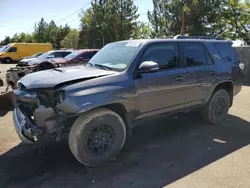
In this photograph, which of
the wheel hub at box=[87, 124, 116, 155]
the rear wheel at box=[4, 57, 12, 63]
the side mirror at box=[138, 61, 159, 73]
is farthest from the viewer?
the rear wheel at box=[4, 57, 12, 63]

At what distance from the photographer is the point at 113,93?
348 centimetres

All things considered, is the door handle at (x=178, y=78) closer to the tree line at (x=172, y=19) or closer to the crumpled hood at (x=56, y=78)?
the crumpled hood at (x=56, y=78)

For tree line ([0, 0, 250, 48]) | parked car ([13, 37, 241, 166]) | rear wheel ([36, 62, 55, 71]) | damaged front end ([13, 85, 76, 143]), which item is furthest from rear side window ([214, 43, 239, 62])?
tree line ([0, 0, 250, 48])

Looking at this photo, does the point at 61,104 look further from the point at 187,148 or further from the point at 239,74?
the point at 239,74

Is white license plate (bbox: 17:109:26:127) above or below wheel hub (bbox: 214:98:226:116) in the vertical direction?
above

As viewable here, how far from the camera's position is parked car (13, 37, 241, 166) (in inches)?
127

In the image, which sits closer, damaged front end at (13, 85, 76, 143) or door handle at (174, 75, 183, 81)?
damaged front end at (13, 85, 76, 143)

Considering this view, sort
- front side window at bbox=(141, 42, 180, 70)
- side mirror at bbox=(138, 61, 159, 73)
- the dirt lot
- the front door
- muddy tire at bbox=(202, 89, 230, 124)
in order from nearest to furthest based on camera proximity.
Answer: the dirt lot, side mirror at bbox=(138, 61, 159, 73), the front door, front side window at bbox=(141, 42, 180, 70), muddy tire at bbox=(202, 89, 230, 124)

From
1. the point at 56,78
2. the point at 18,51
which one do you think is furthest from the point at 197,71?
the point at 18,51

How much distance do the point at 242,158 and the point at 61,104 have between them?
2.80 meters

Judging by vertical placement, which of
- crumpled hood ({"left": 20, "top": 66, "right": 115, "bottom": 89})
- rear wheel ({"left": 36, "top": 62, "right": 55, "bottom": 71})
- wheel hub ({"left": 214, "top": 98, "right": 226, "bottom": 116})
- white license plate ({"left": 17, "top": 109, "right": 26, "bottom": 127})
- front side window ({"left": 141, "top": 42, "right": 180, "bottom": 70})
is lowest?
wheel hub ({"left": 214, "top": 98, "right": 226, "bottom": 116})

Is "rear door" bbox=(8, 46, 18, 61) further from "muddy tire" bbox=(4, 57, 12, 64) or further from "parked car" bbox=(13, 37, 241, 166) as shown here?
"parked car" bbox=(13, 37, 241, 166)

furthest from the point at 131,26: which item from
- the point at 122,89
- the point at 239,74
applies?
the point at 122,89

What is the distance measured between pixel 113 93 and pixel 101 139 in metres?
0.69
